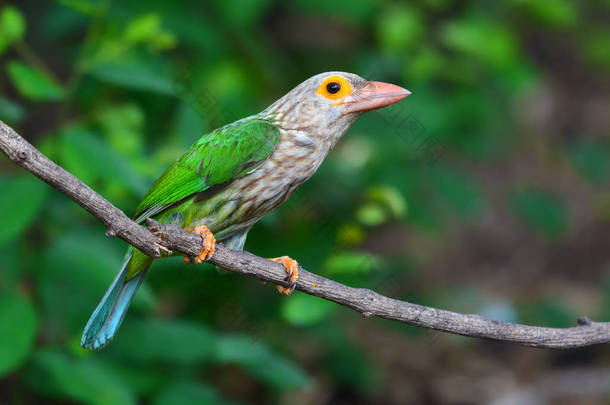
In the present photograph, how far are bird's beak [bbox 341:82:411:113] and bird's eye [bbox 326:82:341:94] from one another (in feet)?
0.20

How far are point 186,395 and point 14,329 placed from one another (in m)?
1.02

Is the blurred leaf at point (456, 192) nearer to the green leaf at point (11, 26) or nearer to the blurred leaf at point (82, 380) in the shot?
the blurred leaf at point (82, 380)

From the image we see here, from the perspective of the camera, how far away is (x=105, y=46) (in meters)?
3.70

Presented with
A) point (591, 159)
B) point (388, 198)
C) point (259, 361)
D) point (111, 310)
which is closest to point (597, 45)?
point (591, 159)

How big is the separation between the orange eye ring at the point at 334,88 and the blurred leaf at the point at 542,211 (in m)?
3.20

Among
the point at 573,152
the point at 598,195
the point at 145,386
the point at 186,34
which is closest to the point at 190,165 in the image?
the point at 145,386

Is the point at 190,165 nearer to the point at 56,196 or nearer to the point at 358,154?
the point at 56,196

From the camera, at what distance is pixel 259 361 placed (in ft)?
11.5

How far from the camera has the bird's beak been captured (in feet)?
8.93

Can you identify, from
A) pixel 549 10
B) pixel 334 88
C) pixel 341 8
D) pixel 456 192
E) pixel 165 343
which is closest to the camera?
pixel 334 88

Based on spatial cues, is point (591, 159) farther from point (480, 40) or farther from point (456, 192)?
point (480, 40)

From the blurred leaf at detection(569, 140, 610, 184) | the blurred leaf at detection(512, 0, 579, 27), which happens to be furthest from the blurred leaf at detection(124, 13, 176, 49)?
the blurred leaf at detection(569, 140, 610, 184)

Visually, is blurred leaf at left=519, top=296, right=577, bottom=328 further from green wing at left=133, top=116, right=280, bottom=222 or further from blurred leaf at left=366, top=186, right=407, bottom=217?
green wing at left=133, top=116, right=280, bottom=222

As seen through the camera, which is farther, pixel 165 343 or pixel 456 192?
pixel 456 192
